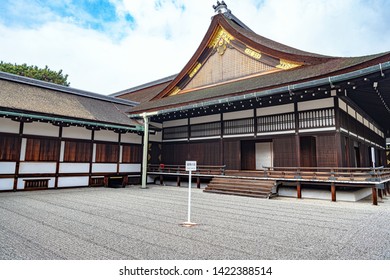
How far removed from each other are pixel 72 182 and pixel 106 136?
310 cm

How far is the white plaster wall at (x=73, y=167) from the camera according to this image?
12625 mm

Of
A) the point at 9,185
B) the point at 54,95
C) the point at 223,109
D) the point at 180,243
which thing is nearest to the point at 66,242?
the point at 180,243

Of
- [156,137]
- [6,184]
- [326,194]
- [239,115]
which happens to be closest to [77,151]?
[6,184]

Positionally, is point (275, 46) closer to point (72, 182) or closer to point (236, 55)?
point (236, 55)

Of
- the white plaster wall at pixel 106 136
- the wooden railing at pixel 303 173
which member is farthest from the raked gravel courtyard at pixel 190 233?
the white plaster wall at pixel 106 136

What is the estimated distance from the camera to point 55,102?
42.9 ft

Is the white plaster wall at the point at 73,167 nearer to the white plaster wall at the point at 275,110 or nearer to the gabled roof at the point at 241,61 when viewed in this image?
the gabled roof at the point at 241,61

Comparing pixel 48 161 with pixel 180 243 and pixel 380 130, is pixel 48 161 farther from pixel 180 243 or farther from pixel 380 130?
pixel 380 130

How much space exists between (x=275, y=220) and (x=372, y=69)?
19.2 feet

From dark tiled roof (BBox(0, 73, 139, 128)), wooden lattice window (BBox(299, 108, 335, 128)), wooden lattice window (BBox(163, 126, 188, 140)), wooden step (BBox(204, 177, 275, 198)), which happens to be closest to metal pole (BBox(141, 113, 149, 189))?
dark tiled roof (BBox(0, 73, 139, 128))

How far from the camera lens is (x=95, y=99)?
16.7 m

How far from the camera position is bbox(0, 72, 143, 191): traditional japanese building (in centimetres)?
1101

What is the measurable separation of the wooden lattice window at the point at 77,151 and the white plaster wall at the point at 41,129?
2.60ft

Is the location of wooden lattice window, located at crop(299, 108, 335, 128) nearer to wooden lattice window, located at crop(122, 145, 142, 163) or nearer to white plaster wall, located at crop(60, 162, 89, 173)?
wooden lattice window, located at crop(122, 145, 142, 163)
